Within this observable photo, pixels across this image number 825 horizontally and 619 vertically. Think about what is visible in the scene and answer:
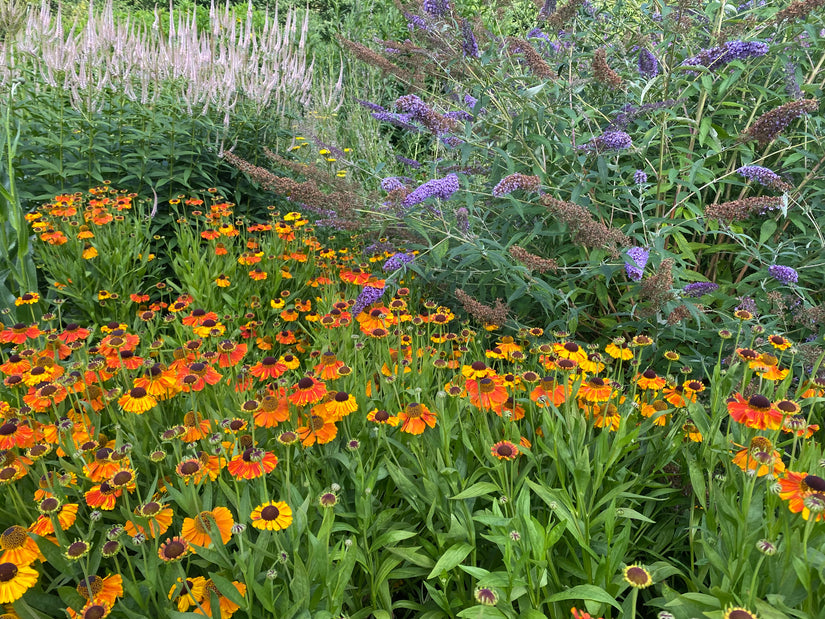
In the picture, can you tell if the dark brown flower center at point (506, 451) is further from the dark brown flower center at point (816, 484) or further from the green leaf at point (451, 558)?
the dark brown flower center at point (816, 484)

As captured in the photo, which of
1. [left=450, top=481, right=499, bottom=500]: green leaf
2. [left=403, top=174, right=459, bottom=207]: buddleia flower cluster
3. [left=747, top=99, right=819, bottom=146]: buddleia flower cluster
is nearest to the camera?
[left=450, top=481, right=499, bottom=500]: green leaf

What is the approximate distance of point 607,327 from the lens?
262cm

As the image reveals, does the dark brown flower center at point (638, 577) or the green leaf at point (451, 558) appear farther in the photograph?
the green leaf at point (451, 558)

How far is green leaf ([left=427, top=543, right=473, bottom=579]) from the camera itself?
140 centimetres

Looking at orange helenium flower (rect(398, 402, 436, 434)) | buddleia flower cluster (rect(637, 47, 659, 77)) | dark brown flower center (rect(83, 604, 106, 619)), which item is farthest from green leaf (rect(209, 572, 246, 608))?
buddleia flower cluster (rect(637, 47, 659, 77))

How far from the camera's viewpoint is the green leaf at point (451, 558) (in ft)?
4.59

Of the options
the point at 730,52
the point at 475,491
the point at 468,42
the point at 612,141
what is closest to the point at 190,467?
the point at 475,491

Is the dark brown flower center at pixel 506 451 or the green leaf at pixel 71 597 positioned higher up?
the dark brown flower center at pixel 506 451

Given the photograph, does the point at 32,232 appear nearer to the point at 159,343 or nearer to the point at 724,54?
the point at 159,343

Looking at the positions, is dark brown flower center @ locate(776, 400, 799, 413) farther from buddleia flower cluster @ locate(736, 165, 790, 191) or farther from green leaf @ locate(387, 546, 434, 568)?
buddleia flower cluster @ locate(736, 165, 790, 191)

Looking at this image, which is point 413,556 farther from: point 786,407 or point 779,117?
point 779,117

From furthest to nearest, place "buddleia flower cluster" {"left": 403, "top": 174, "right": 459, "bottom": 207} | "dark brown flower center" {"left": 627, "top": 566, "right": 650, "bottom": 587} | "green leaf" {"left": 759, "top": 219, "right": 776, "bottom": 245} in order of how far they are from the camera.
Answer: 1. "green leaf" {"left": 759, "top": 219, "right": 776, "bottom": 245}
2. "buddleia flower cluster" {"left": 403, "top": 174, "right": 459, "bottom": 207}
3. "dark brown flower center" {"left": 627, "top": 566, "right": 650, "bottom": 587}

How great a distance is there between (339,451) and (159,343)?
929 mm

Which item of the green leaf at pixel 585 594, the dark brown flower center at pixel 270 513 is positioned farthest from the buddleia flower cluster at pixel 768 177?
the dark brown flower center at pixel 270 513
